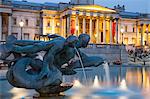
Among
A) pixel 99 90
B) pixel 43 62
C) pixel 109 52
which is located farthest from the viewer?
pixel 109 52

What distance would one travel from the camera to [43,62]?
1381cm

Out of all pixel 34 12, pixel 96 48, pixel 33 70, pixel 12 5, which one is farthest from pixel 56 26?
pixel 33 70

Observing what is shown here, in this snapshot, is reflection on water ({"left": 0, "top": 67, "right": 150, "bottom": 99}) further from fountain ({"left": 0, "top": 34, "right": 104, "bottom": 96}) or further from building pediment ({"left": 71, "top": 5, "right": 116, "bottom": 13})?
building pediment ({"left": 71, "top": 5, "right": 116, "bottom": 13})

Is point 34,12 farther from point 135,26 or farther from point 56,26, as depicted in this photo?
point 135,26

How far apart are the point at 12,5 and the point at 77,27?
52.3ft

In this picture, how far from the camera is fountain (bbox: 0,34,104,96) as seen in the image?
1359 centimetres

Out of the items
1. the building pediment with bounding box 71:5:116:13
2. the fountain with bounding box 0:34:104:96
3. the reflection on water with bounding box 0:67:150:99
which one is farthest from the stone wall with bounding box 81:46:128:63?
the fountain with bounding box 0:34:104:96

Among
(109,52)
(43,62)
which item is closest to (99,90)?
(43,62)

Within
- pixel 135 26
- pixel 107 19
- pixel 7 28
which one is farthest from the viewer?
pixel 135 26

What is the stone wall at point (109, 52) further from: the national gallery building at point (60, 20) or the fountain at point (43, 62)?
the fountain at point (43, 62)

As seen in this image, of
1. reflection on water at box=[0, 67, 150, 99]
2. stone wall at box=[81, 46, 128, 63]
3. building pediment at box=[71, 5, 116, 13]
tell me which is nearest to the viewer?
reflection on water at box=[0, 67, 150, 99]

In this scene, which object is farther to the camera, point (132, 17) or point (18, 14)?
point (132, 17)

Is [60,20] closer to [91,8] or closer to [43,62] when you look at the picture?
[91,8]

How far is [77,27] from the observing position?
81.8 metres
